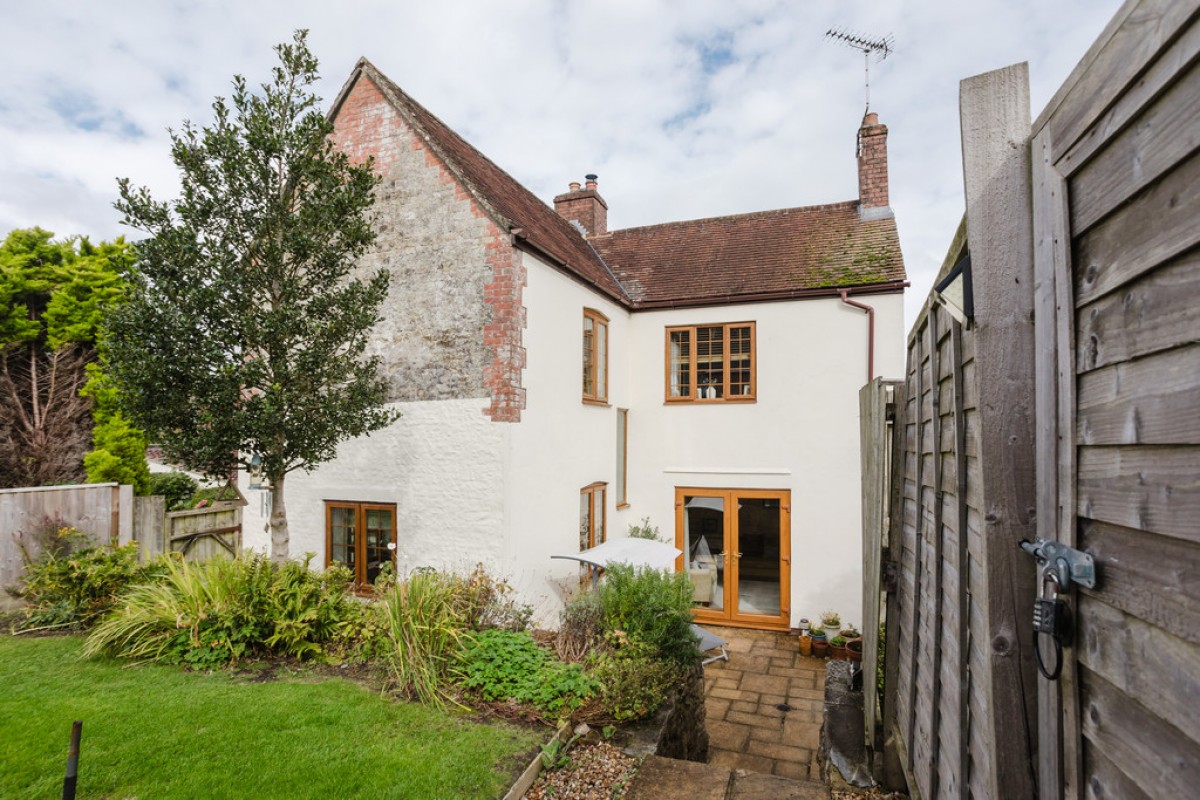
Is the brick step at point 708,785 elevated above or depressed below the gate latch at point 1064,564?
below

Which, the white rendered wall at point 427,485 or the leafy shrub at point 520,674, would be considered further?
the white rendered wall at point 427,485

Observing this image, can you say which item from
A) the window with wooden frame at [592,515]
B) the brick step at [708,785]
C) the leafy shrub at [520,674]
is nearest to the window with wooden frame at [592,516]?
the window with wooden frame at [592,515]

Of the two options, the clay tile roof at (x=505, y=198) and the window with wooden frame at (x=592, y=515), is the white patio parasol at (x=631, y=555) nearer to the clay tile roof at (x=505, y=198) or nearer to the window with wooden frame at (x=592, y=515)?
the window with wooden frame at (x=592, y=515)

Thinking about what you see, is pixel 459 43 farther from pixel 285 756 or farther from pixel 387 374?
pixel 285 756

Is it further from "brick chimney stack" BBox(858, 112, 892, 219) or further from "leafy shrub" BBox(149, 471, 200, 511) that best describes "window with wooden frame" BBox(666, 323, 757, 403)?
"leafy shrub" BBox(149, 471, 200, 511)

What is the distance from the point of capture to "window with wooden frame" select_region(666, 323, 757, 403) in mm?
12445

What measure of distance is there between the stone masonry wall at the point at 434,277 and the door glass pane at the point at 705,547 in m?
5.76

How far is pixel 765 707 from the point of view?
8445mm

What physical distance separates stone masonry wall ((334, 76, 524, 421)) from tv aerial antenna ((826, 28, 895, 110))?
10.0m

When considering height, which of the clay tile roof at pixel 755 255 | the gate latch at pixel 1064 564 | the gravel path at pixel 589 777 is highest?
the clay tile roof at pixel 755 255

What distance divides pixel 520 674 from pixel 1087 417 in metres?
5.56

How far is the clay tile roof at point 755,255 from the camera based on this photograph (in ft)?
40.1

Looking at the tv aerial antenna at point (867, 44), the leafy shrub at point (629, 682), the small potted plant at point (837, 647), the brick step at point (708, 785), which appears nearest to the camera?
the brick step at point (708, 785)

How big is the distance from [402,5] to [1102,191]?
6996 millimetres
